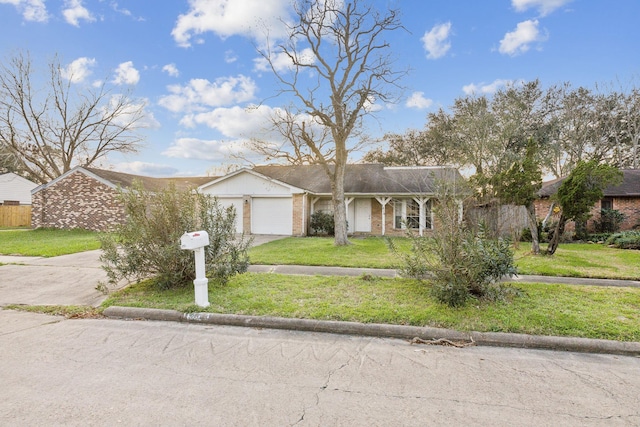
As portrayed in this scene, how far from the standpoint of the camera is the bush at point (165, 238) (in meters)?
6.02

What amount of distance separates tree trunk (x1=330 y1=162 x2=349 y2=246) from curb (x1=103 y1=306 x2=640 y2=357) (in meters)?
8.78

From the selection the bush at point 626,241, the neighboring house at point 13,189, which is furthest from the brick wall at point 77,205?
the bush at point 626,241

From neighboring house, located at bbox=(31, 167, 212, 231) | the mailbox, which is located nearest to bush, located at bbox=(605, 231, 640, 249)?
the mailbox

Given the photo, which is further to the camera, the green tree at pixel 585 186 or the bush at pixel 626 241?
the bush at pixel 626 241

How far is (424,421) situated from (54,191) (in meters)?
23.9

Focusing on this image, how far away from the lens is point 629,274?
7965 millimetres

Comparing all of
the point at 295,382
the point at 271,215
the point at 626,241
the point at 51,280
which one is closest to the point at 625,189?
the point at 626,241

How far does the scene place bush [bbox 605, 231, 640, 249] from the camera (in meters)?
12.9

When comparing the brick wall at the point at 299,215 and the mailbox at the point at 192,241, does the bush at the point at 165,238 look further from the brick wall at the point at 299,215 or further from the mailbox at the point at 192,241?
the brick wall at the point at 299,215

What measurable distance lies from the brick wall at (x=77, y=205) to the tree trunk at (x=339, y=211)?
12.1m

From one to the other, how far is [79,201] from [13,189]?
73.3 ft

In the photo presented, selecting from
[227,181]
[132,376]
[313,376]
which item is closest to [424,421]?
[313,376]

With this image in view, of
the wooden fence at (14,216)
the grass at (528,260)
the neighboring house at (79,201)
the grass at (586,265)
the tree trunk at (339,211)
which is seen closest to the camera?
the grass at (586,265)

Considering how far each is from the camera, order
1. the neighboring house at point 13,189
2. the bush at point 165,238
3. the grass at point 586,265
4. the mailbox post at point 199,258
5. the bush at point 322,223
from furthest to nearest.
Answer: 1. the neighboring house at point 13,189
2. the bush at point 322,223
3. the grass at point 586,265
4. the bush at point 165,238
5. the mailbox post at point 199,258
